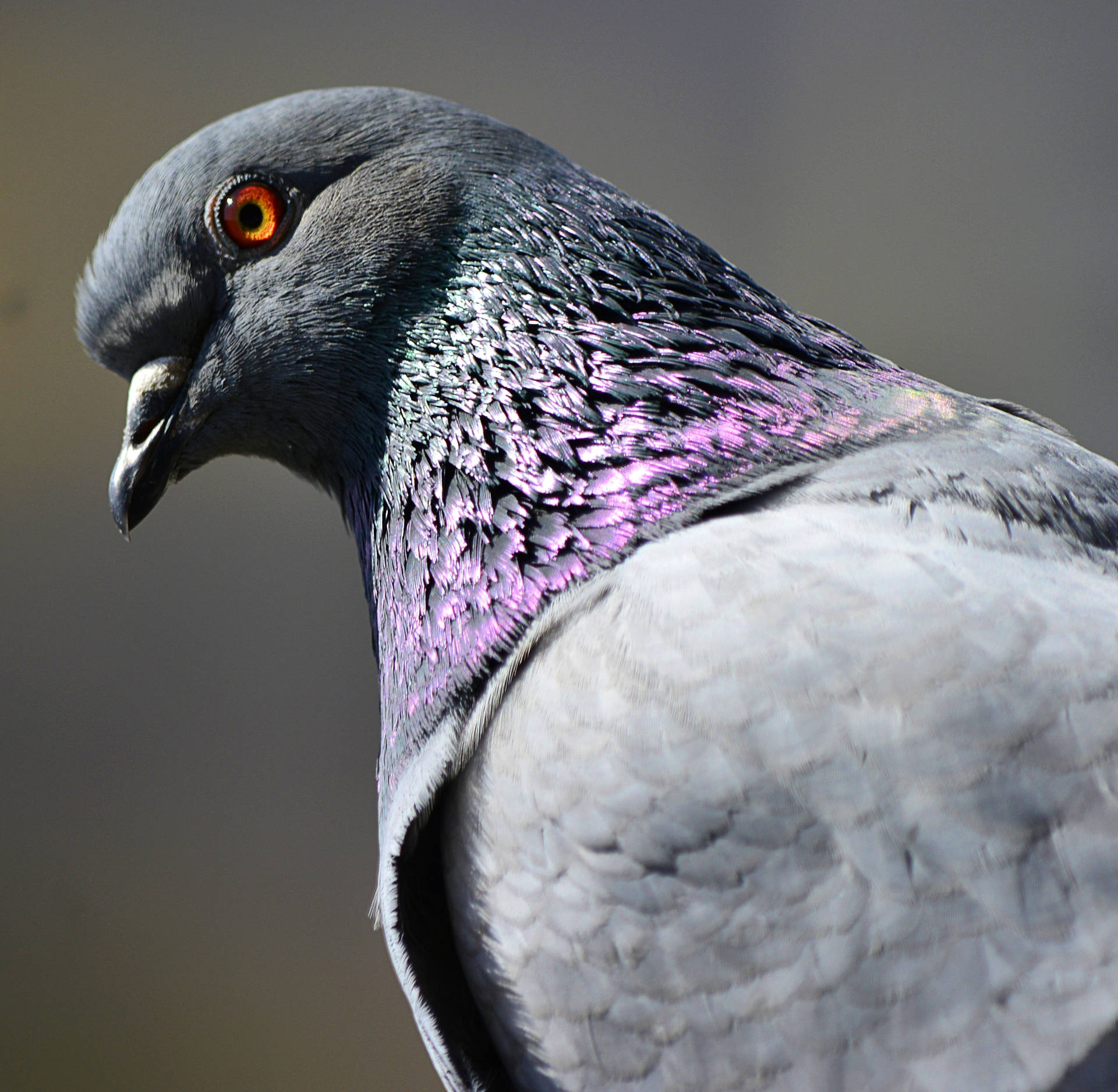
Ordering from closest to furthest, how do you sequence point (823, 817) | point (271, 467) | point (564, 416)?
point (823, 817) → point (564, 416) → point (271, 467)

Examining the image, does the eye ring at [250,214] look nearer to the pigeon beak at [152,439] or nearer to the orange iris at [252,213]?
the orange iris at [252,213]

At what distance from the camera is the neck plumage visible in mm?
850

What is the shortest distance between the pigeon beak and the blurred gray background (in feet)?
4.06

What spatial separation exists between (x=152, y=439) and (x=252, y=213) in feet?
0.83

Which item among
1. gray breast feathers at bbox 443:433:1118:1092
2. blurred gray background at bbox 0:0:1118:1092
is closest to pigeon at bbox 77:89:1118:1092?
gray breast feathers at bbox 443:433:1118:1092

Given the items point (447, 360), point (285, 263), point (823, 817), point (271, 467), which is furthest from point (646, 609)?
point (271, 467)

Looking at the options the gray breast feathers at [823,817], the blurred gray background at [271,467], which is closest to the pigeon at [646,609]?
the gray breast feathers at [823,817]

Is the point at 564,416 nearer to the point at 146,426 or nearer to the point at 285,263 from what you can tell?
the point at 285,263

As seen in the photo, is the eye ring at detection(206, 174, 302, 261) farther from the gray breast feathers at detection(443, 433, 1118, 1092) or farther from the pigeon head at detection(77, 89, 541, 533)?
the gray breast feathers at detection(443, 433, 1118, 1092)

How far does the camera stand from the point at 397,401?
1.00 m

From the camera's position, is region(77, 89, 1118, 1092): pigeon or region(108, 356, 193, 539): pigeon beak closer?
region(77, 89, 1118, 1092): pigeon

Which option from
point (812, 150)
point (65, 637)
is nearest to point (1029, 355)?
point (812, 150)

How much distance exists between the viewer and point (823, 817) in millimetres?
682

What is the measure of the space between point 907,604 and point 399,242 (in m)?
0.60
